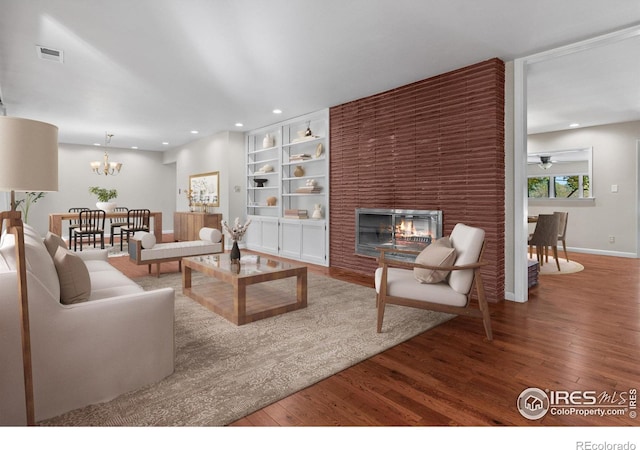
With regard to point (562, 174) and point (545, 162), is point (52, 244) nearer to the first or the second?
point (545, 162)

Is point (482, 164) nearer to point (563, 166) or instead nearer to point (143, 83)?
point (143, 83)

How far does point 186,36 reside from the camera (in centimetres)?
330

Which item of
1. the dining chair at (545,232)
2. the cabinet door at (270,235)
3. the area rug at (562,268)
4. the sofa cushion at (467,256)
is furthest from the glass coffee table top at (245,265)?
the area rug at (562,268)

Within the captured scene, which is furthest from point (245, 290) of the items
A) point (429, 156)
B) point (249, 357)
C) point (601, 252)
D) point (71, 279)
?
point (601, 252)

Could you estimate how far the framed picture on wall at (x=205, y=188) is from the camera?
321 inches

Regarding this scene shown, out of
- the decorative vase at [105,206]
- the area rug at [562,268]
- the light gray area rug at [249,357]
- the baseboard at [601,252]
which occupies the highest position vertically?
the decorative vase at [105,206]

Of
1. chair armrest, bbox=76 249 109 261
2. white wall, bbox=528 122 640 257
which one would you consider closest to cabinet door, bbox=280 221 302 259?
chair armrest, bbox=76 249 109 261

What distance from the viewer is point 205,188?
8.62 m

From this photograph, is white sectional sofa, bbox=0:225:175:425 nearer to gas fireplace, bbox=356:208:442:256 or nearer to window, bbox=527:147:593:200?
gas fireplace, bbox=356:208:442:256

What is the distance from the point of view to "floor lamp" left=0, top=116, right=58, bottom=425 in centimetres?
139

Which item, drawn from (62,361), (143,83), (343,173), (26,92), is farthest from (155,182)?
(62,361)

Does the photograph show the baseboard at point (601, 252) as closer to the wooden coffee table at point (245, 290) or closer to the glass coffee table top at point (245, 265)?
the wooden coffee table at point (245, 290)

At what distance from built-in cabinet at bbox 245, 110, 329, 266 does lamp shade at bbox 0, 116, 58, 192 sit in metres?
4.57

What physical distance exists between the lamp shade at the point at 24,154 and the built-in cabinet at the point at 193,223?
6.07 m
